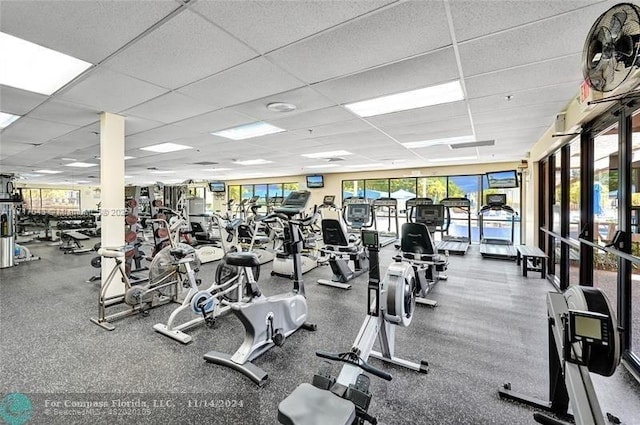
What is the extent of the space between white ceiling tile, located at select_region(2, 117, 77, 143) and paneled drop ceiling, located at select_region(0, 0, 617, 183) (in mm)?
39

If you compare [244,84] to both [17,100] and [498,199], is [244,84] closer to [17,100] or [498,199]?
[17,100]

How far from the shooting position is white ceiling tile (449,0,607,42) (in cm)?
166

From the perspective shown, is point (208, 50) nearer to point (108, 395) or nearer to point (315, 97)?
point (315, 97)

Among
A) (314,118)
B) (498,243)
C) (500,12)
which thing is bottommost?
(498,243)

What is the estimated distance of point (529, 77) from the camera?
2.66 m

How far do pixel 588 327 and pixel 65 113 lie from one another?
5.41 metres

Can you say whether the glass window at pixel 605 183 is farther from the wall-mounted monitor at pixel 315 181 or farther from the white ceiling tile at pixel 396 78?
the wall-mounted monitor at pixel 315 181

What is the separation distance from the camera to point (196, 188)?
1584 cm

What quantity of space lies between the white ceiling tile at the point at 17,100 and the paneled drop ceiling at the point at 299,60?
0.07 ft

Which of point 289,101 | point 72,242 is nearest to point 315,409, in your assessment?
point 289,101

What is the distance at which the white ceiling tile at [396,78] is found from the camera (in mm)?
2357

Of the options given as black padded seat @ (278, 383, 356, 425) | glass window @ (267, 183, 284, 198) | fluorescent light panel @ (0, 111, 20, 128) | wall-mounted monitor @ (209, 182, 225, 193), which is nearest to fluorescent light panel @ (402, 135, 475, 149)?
black padded seat @ (278, 383, 356, 425)

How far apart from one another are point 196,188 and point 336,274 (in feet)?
44.0

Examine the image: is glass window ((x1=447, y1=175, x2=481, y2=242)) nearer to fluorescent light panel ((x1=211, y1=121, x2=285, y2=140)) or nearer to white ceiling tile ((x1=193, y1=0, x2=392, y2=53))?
fluorescent light panel ((x1=211, y1=121, x2=285, y2=140))
